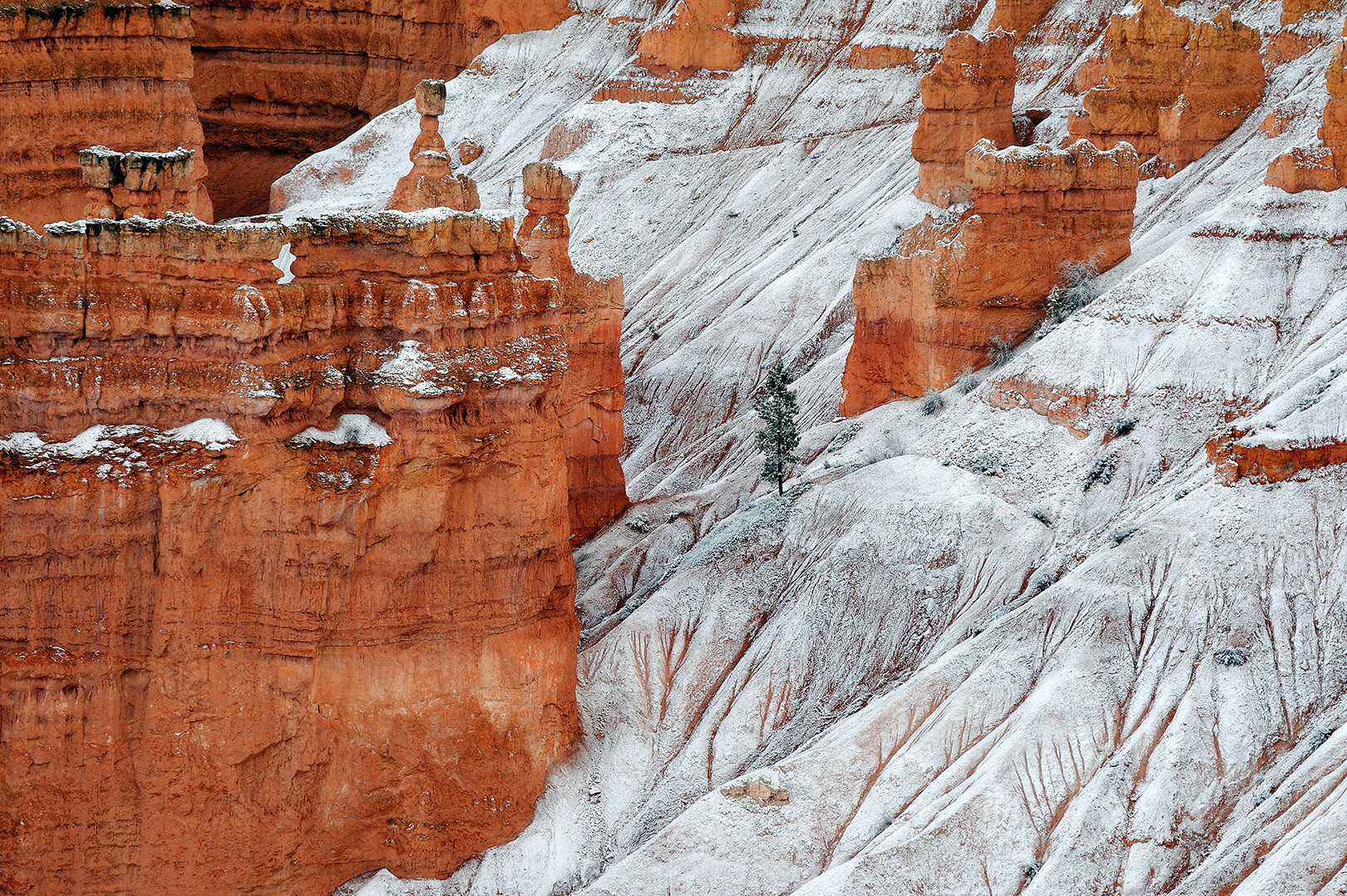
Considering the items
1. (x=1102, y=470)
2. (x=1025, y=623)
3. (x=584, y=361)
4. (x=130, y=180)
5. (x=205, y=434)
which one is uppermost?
(x=130, y=180)

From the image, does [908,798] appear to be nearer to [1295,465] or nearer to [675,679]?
[675,679]

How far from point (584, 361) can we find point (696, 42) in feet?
136

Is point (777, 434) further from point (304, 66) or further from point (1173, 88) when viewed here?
point (304, 66)

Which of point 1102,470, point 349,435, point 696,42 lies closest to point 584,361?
point 1102,470

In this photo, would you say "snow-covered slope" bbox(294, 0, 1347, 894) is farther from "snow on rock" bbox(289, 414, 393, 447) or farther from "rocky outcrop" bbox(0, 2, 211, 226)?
"rocky outcrop" bbox(0, 2, 211, 226)

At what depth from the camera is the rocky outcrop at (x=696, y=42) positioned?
88.5m

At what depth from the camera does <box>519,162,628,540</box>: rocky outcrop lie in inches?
2018

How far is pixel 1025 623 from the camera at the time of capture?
37531mm

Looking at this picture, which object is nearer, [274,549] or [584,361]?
[274,549]

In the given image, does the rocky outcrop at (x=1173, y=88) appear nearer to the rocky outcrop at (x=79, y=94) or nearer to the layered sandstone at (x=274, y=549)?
the rocky outcrop at (x=79, y=94)

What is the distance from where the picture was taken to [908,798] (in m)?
34.3

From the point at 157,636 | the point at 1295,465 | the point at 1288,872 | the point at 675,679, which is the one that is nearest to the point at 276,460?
the point at 157,636

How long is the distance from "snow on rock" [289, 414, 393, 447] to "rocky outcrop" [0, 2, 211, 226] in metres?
24.1

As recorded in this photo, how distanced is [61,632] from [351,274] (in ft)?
26.6
